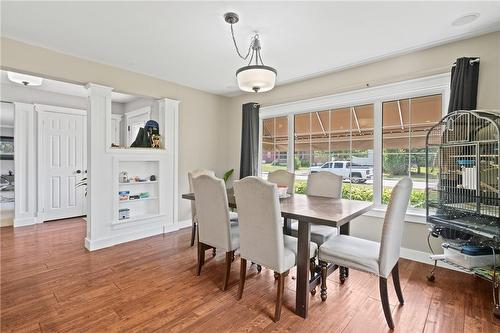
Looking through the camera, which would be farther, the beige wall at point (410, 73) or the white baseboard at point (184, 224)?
the white baseboard at point (184, 224)

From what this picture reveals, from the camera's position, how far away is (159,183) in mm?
4113

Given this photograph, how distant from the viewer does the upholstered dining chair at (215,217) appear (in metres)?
2.33

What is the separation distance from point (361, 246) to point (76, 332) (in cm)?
224

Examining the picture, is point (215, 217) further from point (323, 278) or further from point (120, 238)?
point (120, 238)

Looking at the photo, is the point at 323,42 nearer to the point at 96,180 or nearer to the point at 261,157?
the point at 261,157

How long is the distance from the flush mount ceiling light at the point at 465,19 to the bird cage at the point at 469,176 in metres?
0.84

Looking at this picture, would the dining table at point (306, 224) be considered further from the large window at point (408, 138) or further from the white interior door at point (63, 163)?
the white interior door at point (63, 163)

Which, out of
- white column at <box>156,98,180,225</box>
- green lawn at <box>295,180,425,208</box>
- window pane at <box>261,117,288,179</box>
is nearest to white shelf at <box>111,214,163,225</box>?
white column at <box>156,98,180,225</box>

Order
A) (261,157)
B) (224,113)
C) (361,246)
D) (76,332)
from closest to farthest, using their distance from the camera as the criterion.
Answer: (76,332), (361,246), (261,157), (224,113)

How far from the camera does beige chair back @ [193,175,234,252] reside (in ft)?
7.62

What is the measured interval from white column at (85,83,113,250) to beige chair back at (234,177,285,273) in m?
2.35

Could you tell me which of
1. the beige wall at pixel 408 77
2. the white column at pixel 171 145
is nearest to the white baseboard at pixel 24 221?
the white column at pixel 171 145

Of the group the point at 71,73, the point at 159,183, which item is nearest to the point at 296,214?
the point at 159,183

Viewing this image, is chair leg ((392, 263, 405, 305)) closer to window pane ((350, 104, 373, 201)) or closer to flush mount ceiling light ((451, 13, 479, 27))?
window pane ((350, 104, 373, 201))
